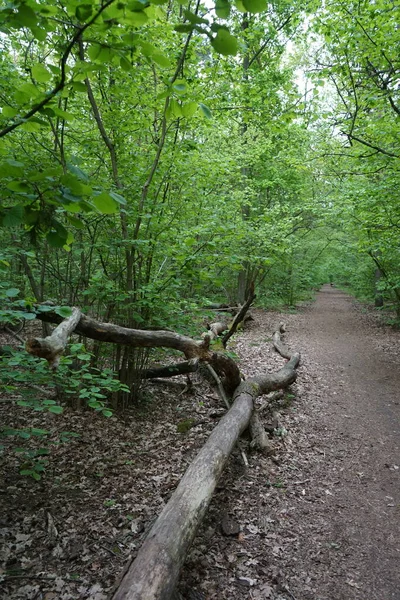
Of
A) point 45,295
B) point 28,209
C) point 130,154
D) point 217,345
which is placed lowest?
point 217,345

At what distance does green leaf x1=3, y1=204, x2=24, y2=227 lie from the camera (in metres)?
1.66

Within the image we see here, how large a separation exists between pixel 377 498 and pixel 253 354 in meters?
6.19

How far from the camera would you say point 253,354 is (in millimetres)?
10453

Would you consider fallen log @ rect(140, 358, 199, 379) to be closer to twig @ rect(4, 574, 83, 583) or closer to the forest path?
the forest path

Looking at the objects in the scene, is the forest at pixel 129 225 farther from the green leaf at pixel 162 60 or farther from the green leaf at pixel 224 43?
the green leaf at pixel 224 43

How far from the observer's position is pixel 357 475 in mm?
4840

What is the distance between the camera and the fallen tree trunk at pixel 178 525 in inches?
98.3

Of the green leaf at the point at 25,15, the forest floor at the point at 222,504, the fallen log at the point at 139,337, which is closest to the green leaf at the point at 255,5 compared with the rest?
the green leaf at the point at 25,15

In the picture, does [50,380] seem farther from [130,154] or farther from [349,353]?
[349,353]

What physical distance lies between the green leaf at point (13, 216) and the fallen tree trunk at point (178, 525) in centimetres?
247

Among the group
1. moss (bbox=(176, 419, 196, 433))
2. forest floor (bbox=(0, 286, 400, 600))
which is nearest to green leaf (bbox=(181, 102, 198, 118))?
forest floor (bbox=(0, 286, 400, 600))

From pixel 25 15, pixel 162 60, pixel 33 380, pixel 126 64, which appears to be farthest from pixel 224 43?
pixel 33 380

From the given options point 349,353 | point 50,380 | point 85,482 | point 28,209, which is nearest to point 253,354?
point 349,353

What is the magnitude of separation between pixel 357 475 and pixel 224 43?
5.25m
